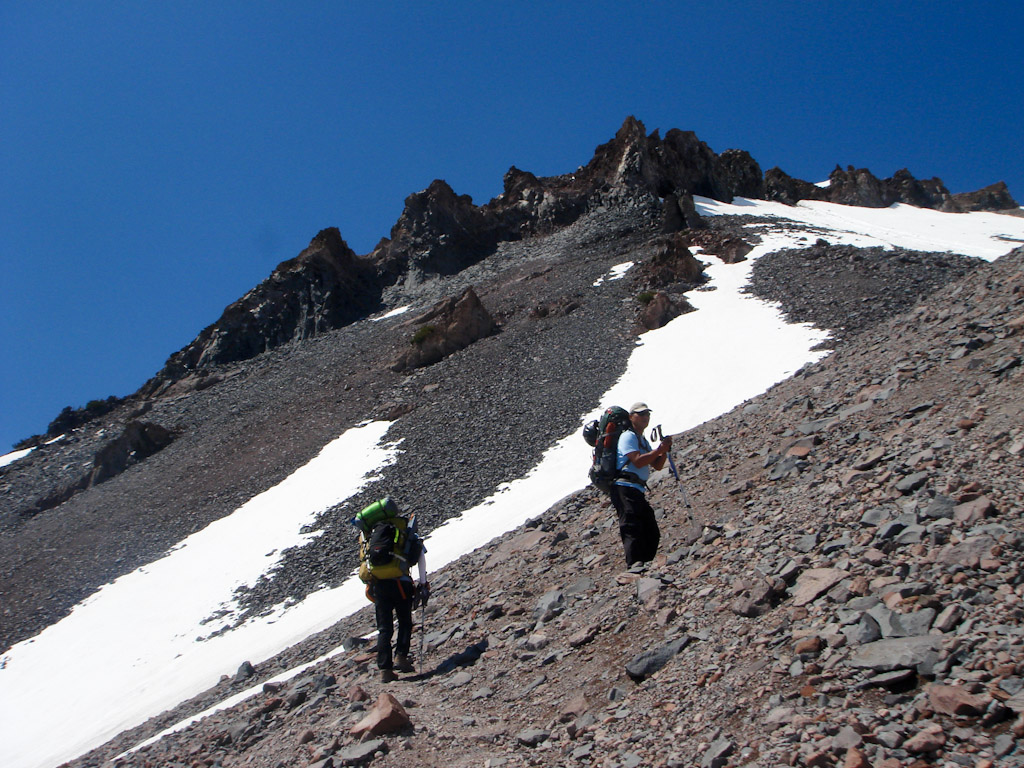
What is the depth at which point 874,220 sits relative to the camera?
61438 mm

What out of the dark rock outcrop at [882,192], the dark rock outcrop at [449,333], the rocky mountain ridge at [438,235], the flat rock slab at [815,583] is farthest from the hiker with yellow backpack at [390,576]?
the dark rock outcrop at [882,192]

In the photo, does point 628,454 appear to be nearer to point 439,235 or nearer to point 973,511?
point 973,511

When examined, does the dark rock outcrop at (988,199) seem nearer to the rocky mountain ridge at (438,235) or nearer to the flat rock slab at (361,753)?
the rocky mountain ridge at (438,235)

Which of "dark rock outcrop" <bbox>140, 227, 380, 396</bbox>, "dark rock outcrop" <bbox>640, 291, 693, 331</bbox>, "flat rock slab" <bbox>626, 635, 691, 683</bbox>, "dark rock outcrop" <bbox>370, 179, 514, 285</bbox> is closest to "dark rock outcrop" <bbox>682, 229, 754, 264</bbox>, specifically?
"dark rock outcrop" <bbox>640, 291, 693, 331</bbox>

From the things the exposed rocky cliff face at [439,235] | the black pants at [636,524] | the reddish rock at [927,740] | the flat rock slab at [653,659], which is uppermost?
the exposed rocky cliff face at [439,235]

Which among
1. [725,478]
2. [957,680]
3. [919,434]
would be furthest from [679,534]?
[957,680]

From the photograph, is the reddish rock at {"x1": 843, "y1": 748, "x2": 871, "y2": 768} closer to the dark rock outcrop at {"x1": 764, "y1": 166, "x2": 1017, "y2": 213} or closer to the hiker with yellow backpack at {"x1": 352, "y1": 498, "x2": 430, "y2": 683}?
the hiker with yellow backpack at {"x1": 352, "y1": 498, "x2": 430, "y2": 683}

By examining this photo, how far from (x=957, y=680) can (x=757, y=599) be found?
67.4 inches

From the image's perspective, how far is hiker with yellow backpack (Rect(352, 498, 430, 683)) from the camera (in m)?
7.73

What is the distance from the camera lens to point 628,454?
7.23m

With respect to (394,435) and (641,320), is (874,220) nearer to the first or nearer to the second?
(641,320)

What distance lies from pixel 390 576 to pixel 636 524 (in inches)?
110

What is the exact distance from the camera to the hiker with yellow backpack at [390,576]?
773 centimetres

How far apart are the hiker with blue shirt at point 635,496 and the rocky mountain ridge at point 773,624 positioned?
0.27 metres
